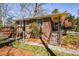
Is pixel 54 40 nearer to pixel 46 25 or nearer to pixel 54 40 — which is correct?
pixel 54 40

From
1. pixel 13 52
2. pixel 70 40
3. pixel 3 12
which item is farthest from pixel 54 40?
pixel 3 12

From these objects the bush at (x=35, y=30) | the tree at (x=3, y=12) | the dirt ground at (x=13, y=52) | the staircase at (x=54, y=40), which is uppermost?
the tree at (x=3, y=12)

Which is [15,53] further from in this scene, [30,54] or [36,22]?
[36,22]

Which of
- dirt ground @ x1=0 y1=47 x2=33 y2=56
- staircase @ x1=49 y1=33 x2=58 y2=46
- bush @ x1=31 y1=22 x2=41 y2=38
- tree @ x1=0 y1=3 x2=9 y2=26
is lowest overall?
dirt ground @ x1=0 y1=47 x2=33 y2=56

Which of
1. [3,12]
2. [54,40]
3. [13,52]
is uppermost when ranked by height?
[3,12]

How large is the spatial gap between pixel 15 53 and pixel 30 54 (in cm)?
16

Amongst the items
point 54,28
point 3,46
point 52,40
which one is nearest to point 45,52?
point 52,40

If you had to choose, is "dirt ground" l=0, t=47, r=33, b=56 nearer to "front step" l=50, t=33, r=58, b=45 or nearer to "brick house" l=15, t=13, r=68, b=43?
"brick house" l=15, t=13, r=68, b=43

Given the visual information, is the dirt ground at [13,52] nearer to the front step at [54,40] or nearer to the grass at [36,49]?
the grass at [36,49]

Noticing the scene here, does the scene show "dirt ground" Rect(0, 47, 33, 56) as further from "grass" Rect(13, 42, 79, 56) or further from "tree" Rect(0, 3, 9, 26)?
"tree" Rect(0, 3, 9, 26)

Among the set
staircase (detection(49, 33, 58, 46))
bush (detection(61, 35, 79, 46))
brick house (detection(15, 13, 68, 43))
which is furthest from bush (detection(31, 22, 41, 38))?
bush (detection(61, 35, 79, 46))

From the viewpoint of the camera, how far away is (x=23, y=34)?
1.99 meters

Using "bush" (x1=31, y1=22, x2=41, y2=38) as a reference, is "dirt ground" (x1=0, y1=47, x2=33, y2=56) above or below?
below

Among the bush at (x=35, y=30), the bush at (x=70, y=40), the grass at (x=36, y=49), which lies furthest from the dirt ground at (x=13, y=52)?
the bush at (x=70, y=40)
